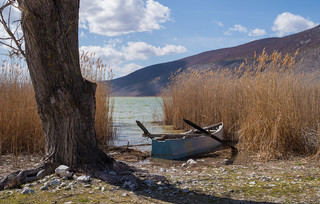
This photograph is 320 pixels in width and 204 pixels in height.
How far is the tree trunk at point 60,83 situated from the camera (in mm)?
3598

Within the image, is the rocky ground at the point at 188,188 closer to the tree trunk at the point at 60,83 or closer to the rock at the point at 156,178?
the rock at the point at 156,178

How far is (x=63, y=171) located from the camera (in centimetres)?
362

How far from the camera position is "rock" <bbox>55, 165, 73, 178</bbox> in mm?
3609

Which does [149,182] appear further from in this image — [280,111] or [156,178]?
[280,111]

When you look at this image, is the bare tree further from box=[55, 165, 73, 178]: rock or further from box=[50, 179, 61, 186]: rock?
box=[50, 179, 61, 186]: rock

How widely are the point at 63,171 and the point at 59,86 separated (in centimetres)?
104

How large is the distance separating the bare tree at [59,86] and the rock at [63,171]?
168 mm

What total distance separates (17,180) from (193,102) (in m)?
6.33

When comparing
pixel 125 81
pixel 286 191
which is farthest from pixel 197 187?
pixel 125 81

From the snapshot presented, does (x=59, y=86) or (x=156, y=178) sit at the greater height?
(x=59, y=86)

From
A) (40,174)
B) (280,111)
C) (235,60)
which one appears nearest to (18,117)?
(40,174)

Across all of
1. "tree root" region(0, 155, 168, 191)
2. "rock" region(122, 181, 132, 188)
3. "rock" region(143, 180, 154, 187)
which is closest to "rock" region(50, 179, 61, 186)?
"tree root" region(0, 155, 168, 191)

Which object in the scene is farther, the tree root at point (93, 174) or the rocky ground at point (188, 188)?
the tree root at point (93, 174)

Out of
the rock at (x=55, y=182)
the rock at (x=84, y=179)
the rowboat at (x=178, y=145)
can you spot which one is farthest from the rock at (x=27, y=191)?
the rowboat at (x=178, y=145)
